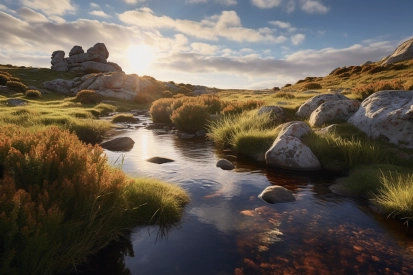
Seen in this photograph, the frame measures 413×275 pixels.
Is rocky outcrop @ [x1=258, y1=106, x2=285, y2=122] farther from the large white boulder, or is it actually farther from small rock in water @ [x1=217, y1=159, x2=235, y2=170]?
small rock in water @ [x1=217, y1=159, x2=235, y2=170]

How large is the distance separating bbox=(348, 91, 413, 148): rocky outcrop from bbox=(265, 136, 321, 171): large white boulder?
343 centimetres

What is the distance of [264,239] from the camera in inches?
241

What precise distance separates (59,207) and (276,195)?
5.90 metres

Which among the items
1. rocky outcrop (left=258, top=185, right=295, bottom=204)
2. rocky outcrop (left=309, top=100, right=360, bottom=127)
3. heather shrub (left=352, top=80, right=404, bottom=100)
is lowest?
rocky outcrop (left=258, top=185, right=295, bottom=204)

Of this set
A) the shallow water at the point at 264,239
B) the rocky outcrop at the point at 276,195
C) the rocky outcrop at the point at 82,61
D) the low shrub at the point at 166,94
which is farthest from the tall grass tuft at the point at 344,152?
the rocky outcrop at the point at 82,61

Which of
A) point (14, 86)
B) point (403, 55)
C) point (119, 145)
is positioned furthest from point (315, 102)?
point (403, 55)

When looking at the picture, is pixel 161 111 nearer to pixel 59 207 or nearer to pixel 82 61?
pixel 59 207

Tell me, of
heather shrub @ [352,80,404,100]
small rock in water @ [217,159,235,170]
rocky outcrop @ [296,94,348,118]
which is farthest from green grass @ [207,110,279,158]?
heather shrub @ [352,80,404,100]

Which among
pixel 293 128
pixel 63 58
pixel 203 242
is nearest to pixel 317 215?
pixel 203 242

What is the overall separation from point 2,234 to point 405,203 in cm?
852

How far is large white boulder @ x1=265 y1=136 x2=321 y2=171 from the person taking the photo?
1143cm

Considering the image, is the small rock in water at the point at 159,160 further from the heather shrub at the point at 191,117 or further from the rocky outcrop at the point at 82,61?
the rocky outcrop at the point at 82,61

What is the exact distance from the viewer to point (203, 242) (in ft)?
19.7

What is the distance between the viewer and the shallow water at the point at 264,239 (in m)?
5.23
